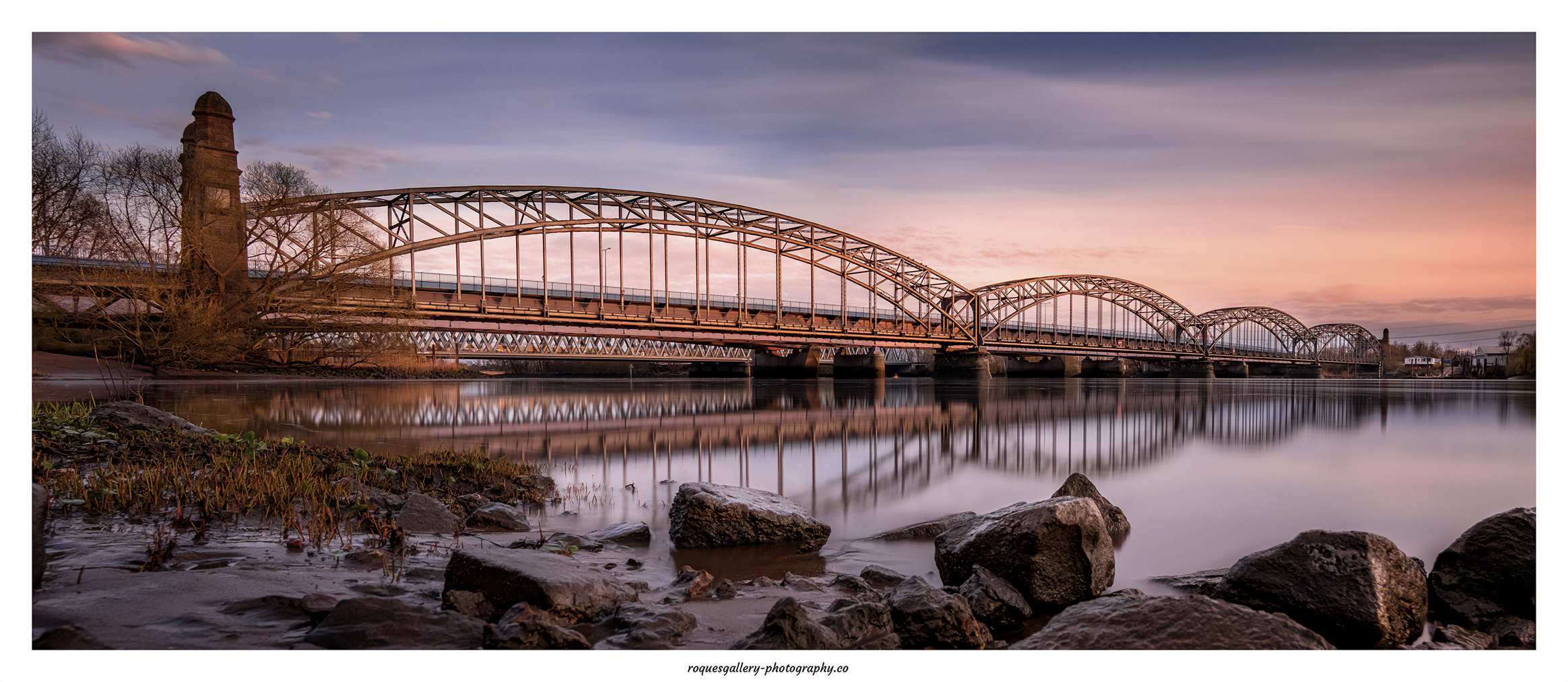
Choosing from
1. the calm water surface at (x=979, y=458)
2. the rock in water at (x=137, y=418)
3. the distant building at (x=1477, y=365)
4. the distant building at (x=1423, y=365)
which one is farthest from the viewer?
the distant building at (x=1423, y=365)

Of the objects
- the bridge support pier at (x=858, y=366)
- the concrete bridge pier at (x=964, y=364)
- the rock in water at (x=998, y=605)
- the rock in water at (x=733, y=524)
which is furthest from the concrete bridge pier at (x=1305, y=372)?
the rock in water at (x=998, y=605)

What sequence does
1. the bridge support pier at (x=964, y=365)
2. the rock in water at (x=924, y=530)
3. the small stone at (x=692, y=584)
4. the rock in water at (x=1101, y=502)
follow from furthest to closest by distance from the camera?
the bridge support pier at (x=964, y=365), the rock in water at (x=1101, y=502), the rock in water at (x=924, y=530), the small stone at (x=692, y=584)

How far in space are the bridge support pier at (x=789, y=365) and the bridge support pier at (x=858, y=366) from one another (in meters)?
2.41

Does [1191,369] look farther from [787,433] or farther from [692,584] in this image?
[692,584]

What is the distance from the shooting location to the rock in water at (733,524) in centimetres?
625

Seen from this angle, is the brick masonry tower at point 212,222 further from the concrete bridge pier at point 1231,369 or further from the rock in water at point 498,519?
the concrete bridge pier at point 1231,369

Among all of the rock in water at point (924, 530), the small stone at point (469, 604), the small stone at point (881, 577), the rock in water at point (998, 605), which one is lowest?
the rock in water at point (924, 530)

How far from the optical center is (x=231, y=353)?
2048cm

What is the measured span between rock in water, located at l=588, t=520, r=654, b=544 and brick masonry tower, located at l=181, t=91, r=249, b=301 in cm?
1937

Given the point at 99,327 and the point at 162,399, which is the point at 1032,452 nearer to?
the point at 162,399
